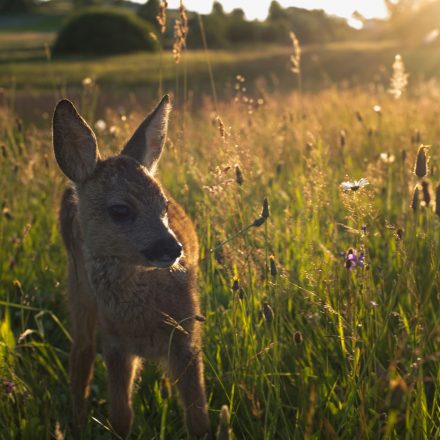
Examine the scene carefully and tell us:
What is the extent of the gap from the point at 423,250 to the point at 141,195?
185cm

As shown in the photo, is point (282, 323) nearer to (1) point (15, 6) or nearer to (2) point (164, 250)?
(2) point (164, 250)

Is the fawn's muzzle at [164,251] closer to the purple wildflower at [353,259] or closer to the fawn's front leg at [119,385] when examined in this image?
the fawn's front leg at [119,385]

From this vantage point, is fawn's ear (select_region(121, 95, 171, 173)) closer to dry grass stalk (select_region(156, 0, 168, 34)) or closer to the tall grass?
the tall grass

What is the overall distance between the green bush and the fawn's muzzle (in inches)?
1344

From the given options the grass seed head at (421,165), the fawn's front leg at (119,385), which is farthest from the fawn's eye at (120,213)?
the grass seed head at (421,165)

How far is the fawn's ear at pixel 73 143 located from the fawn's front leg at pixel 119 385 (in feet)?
2.80

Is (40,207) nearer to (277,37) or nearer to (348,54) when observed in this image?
(348,54)

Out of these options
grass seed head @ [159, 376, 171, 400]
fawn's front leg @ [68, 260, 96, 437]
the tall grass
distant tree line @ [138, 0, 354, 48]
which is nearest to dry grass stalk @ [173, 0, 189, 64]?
the tall grass

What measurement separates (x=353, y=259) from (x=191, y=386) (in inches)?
38.7

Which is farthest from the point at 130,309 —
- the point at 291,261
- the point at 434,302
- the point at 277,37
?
the point at 277,37

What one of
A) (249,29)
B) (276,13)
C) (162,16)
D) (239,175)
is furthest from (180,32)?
(276,13)

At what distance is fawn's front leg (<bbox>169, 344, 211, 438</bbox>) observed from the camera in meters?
2.93

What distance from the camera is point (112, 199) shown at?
3.09 metres

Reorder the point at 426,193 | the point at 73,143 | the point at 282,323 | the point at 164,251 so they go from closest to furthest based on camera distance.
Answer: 1. the point at 426,193
2. the point at 164,251
3. the point at 282,323
4. the point at 73,143
